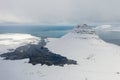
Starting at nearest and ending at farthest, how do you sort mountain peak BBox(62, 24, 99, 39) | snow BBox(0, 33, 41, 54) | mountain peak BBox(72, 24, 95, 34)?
mountain peak BBox(62, 24, 99, 39), mountain peak BBox(72, 24, 95, 34), snow BBox(0, 33, 41, 54)

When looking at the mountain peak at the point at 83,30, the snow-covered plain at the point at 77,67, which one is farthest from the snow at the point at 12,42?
the mountain peak at the point at 83,30

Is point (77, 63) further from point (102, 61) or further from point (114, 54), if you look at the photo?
point (114, 54)

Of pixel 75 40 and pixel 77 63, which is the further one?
pixel 75 40

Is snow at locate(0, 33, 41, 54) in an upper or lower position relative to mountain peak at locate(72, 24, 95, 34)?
lower

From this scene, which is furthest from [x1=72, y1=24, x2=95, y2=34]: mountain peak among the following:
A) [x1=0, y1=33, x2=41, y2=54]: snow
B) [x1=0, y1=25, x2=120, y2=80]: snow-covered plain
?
[x1=0, y1=33, x2=41, y2=54]: snow

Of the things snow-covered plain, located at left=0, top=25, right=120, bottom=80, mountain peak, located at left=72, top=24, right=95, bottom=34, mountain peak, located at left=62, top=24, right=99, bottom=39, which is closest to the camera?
snow-covered plain, located at left=0, top=25, right=120, bottom=80

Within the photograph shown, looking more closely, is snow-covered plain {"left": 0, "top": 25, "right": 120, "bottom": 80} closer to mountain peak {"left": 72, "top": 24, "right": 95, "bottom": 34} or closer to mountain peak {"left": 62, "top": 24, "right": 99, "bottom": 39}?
mountain peak {"left": 62, "top": 24, "right": 99, "bottom": 39}

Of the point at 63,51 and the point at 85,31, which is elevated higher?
the point at 85,31

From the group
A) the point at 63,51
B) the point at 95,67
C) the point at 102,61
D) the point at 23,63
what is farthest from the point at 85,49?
the point at 23,63
